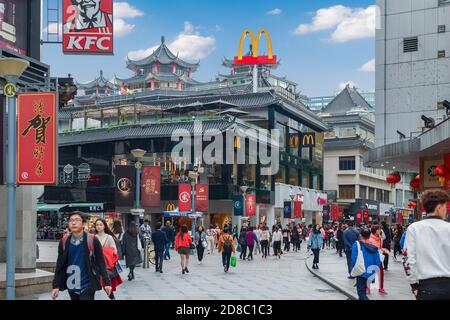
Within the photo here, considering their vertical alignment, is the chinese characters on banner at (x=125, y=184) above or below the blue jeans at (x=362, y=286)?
above

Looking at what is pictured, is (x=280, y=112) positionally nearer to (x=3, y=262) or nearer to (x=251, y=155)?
(x=251, y=155)

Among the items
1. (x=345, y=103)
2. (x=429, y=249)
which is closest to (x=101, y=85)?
(x=345, y=103)

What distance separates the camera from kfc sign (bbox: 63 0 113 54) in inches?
801

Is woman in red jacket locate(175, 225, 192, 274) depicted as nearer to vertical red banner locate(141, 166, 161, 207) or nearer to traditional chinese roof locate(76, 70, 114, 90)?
vertical red banner locate(141, 166, 161, 207)

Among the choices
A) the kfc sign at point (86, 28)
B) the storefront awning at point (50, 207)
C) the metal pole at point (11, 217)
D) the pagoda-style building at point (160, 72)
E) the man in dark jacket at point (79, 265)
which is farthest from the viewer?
the pagoda-style building at point (160, 72)

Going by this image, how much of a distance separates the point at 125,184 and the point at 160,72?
77.6 m

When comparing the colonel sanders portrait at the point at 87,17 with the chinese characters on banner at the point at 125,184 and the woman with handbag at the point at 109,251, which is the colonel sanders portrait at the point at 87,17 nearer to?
the chinese characters on banner at the point at 125,184

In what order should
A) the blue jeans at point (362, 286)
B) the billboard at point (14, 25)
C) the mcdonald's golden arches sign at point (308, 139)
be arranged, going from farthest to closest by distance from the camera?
the mcdonald's golden arches sign at point (308, 139) → the billboard at point (14, 25) → the blue jeans at point (362, 286)

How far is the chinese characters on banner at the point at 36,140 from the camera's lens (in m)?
13.0

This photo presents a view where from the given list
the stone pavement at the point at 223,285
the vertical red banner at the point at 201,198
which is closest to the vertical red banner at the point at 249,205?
the vertical red banner at the point at 201,198

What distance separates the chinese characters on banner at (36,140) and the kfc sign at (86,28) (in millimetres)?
7668

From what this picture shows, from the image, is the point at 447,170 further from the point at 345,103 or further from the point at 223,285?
the point at 345,103

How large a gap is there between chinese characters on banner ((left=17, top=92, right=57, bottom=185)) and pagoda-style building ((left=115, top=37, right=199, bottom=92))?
8833 cm

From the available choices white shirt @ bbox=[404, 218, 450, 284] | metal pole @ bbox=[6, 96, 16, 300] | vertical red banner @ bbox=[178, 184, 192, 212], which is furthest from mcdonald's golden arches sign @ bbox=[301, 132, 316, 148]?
white shirt @ bbox=[404, 218, 450, 284]
